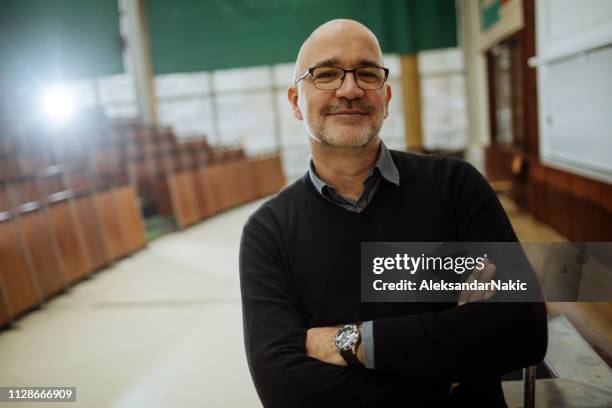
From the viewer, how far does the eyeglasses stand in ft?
2.46

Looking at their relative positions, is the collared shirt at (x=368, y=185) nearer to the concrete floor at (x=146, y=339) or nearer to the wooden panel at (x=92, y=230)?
the concrete floor at (x=146, y=339)

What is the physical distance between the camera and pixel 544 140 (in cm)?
290

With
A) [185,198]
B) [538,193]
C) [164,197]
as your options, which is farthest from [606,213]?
[164,197]

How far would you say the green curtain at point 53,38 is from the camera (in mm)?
4816

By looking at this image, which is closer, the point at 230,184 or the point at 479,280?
the point at 479,280

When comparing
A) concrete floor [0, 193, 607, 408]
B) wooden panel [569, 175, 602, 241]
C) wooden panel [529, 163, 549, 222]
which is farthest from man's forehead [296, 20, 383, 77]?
wooden panel [529, 163, 549, 222]

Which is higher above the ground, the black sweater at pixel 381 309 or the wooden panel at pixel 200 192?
the black sweater at pixel 381 309

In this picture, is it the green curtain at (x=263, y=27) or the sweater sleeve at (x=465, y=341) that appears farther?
the green curtain at (x=263, y=27)

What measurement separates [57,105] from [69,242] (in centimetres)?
301

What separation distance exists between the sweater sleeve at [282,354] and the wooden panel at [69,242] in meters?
2.13

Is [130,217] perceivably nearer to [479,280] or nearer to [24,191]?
[24,191]

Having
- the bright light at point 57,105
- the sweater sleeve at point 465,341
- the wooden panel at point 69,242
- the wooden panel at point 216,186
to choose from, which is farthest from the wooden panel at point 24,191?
the sweater sleeve at point 465,341

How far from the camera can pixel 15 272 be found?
87.0 inches

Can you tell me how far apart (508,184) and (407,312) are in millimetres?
3012
